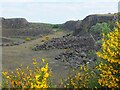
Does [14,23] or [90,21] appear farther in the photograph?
[14,23]

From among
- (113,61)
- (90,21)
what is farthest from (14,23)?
(113,61)

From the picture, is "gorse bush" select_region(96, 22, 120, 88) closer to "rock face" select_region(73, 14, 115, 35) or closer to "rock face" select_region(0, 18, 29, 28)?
"rock face" select_region(73, 14, 115, 35)

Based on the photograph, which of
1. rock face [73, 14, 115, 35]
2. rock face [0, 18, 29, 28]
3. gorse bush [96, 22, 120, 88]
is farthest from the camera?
rock face [0, 18, 29, 28]

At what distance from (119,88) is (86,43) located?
54.4 ft

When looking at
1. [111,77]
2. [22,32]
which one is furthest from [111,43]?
[22,32]

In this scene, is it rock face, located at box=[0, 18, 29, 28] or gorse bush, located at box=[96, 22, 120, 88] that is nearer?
gorse bush, located at box=[96, 22, 120, 88]

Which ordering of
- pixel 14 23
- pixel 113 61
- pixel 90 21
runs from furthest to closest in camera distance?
pixel 14 23 < pixel 90 21 < pixel 113 61

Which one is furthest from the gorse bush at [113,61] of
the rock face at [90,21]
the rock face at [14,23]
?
the rock face at [14,23]

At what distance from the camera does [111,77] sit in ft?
27.2

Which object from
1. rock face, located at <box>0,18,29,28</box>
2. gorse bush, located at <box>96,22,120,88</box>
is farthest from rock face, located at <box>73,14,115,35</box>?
gorse bush, located at <box>96,22,120,88</box>

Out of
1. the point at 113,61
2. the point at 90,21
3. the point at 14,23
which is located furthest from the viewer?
the point at 14,23

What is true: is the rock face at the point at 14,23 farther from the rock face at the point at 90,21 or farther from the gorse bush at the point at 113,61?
the gorse bush at the point at 113,61

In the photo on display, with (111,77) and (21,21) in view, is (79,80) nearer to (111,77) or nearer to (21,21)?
(111,77)

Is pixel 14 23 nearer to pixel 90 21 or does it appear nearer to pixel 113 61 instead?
pixel 90 21
